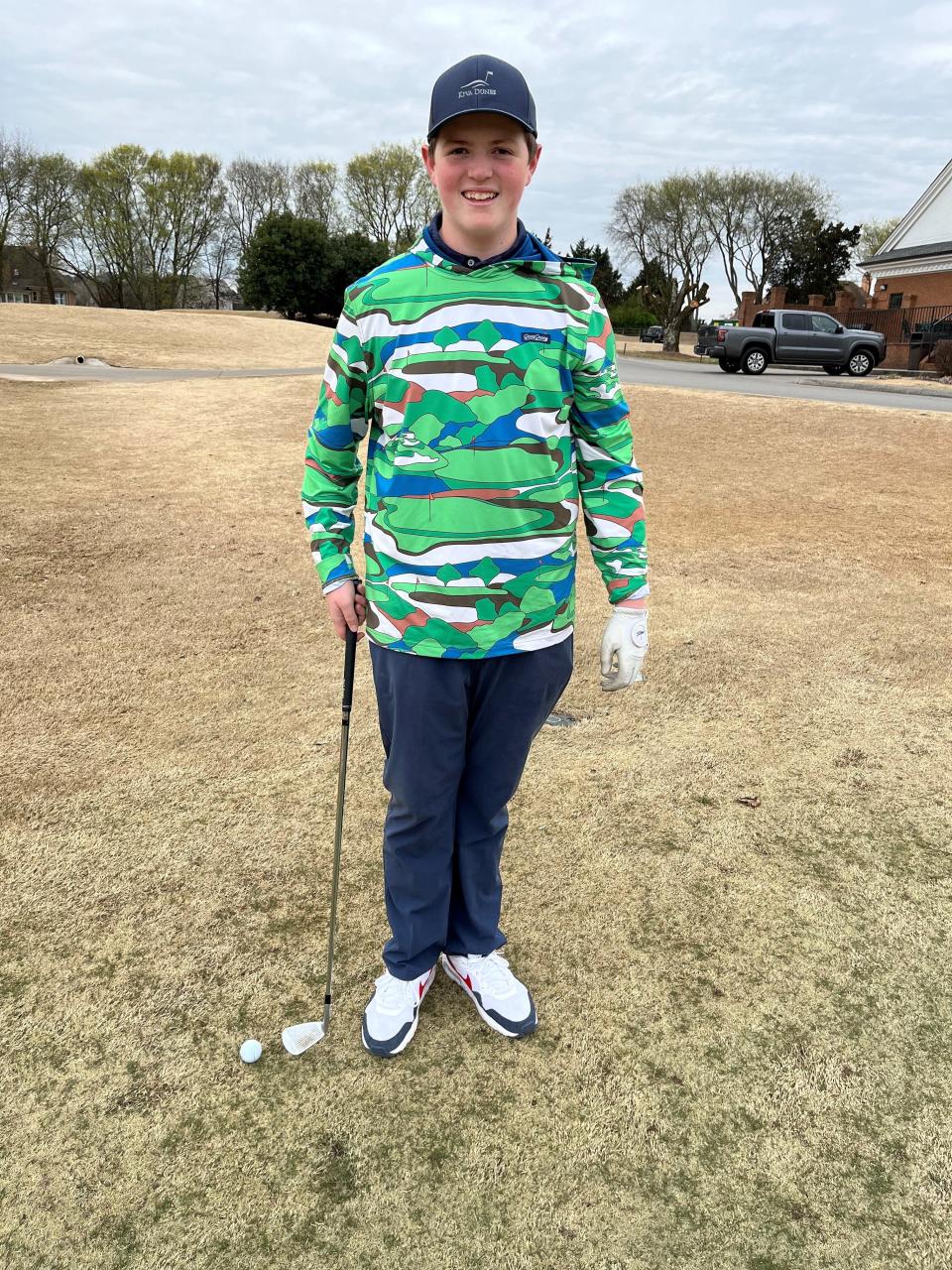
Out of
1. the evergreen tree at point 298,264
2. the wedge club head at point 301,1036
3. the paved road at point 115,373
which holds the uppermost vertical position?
the evergreen tree at point 298,264

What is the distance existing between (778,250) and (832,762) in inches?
2053

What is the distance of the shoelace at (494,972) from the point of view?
7.06ft

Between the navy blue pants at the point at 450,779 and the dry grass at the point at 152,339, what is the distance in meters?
18.7

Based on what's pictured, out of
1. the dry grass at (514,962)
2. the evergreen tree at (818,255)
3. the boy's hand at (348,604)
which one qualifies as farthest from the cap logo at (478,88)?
the evergreen tree at (818,255)

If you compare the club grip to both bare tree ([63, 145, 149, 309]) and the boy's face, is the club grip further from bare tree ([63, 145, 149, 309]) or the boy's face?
bare tree ([63, 145, 149, 309])

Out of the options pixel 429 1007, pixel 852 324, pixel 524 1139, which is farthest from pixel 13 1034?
pixel 852 324

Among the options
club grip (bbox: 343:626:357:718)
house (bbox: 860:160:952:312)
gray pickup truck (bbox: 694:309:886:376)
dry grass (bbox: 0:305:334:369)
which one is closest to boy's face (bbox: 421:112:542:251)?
club grip (bbox: 343:626:357:718)

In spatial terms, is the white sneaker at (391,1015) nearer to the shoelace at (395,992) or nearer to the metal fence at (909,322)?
the shoelace at (395,992)

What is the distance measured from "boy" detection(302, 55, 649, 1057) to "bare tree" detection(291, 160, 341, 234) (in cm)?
6817

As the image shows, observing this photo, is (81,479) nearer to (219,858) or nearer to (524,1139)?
(219,858)

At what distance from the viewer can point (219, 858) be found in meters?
2.71

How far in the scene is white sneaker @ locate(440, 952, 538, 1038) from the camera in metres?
2.11

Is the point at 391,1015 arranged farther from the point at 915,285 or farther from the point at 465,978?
the point at 915,285

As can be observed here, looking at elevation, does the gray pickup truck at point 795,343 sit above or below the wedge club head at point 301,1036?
above
